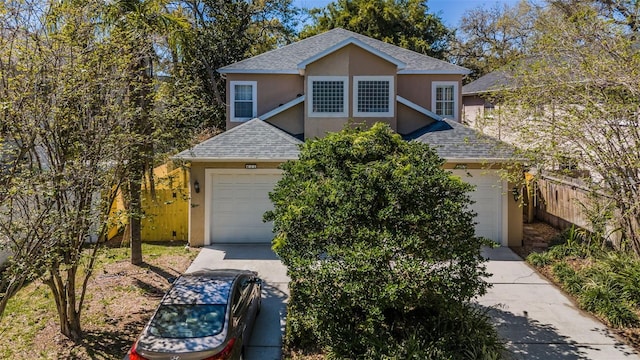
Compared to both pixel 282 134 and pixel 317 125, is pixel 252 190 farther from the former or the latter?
pixel 317 125

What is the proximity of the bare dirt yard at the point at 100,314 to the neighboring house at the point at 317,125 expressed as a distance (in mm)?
2663

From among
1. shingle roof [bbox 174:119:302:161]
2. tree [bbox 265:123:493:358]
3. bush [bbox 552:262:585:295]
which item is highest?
shingle roof [bbox 174:119:302:161]

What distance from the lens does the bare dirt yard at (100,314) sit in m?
7.86

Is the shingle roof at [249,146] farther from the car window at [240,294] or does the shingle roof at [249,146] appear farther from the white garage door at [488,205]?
the car window at [240,294]

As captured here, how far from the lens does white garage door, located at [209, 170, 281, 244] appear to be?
1466cm

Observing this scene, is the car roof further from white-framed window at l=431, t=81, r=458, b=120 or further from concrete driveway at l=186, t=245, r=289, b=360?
white-framed window at l=431, t=81, r=458, b=120

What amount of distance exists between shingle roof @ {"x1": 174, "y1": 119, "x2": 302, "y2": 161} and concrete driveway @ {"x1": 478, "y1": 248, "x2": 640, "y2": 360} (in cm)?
713

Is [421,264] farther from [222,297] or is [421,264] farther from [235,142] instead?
[235,142]

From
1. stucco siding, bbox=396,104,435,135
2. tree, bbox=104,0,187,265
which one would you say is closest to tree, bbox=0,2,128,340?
tree, bbox=104,0,187,265

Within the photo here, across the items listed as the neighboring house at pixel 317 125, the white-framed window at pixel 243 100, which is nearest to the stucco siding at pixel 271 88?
the neighboring house at pixel 317 125

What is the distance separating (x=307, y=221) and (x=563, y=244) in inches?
387

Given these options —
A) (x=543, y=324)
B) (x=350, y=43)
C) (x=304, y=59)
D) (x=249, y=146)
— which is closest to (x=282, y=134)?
(x=249, y=146)

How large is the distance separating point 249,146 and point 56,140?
7.46 meters

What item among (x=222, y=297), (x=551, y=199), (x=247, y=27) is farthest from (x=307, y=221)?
(x=247, y=27)
